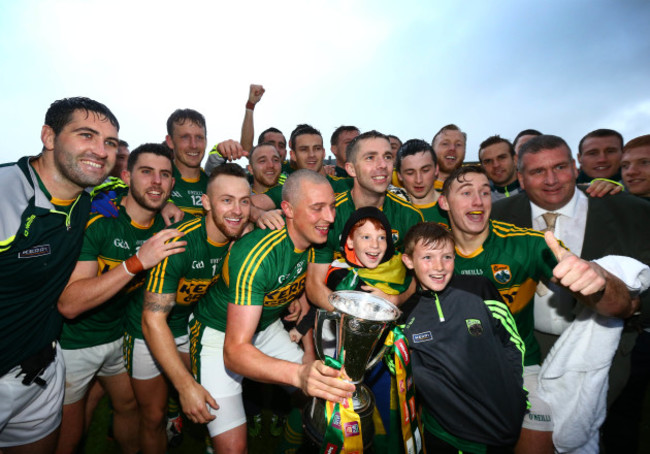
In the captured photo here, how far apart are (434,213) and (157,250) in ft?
10.4

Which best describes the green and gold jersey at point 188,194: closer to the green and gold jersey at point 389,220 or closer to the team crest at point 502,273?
the green and gold jersey at point 389,220

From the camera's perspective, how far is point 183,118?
4.53 m

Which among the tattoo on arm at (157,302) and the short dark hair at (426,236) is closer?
the short dark hair at (426,236)

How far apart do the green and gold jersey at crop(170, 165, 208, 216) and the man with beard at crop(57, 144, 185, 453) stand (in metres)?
0.68

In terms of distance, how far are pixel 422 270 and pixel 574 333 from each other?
3.99ft

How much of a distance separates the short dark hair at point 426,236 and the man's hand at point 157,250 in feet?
6.12

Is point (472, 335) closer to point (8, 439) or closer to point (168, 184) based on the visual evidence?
point (168, 184)

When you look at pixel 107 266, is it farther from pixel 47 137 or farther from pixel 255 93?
pixel 255 93

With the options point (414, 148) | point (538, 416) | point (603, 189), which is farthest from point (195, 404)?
point (603, 189)

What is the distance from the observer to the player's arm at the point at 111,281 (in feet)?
8.10

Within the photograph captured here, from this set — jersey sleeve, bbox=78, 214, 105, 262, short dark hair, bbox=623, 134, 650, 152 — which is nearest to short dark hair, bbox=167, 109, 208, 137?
jersey sleeve, bbox=78, 214, 105, 262

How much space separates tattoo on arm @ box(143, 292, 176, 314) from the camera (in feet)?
8.65

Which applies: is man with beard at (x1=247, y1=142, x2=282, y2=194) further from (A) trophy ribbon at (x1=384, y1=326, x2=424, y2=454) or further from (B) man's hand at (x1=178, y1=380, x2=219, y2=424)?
(A) trophy ribbon at (x1=384, y1=326, x2=424, y2=454)

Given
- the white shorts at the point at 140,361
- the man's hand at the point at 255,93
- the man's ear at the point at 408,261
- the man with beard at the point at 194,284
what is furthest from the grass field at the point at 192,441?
the man's hand at the point at 255,93
